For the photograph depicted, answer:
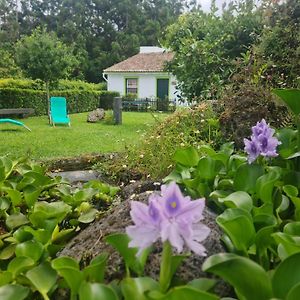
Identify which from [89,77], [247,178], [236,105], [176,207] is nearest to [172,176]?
[247,178]

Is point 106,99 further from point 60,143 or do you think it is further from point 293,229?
point 293,229

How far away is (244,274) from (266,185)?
26.0 inches

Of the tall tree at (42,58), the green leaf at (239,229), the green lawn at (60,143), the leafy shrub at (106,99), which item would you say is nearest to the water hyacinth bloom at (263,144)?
the green leaf at (239,229)

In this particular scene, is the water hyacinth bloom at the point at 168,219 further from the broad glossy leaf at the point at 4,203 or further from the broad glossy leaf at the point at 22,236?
the broad glossy leaf at the point at 4,203

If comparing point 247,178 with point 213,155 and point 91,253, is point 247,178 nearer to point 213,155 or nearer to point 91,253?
point 213,155

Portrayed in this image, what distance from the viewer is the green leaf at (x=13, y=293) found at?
1.15 metres

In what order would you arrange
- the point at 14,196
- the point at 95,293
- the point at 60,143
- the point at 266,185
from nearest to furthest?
the point at 95,293
the point at 266,185
the point at 14,196
the point at 60,143

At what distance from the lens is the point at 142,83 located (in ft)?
88.6

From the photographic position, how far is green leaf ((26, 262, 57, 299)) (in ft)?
4.11

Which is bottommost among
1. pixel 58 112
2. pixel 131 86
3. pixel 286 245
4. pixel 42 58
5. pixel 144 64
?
pixel 131 86

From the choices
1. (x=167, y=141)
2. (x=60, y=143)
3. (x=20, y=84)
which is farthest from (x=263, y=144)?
(x=20, y=84)

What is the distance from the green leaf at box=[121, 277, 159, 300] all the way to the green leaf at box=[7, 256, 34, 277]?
0.50 m

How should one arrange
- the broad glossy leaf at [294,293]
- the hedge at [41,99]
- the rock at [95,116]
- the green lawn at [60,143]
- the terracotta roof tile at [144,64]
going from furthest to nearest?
the terracotta roof tile at [144,64] < the hedge at [41,99] < the rock at [95,116] < the green lawn at [60,143] < the broad glossy leaf at [294,293]

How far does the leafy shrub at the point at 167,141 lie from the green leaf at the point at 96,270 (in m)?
2.74
